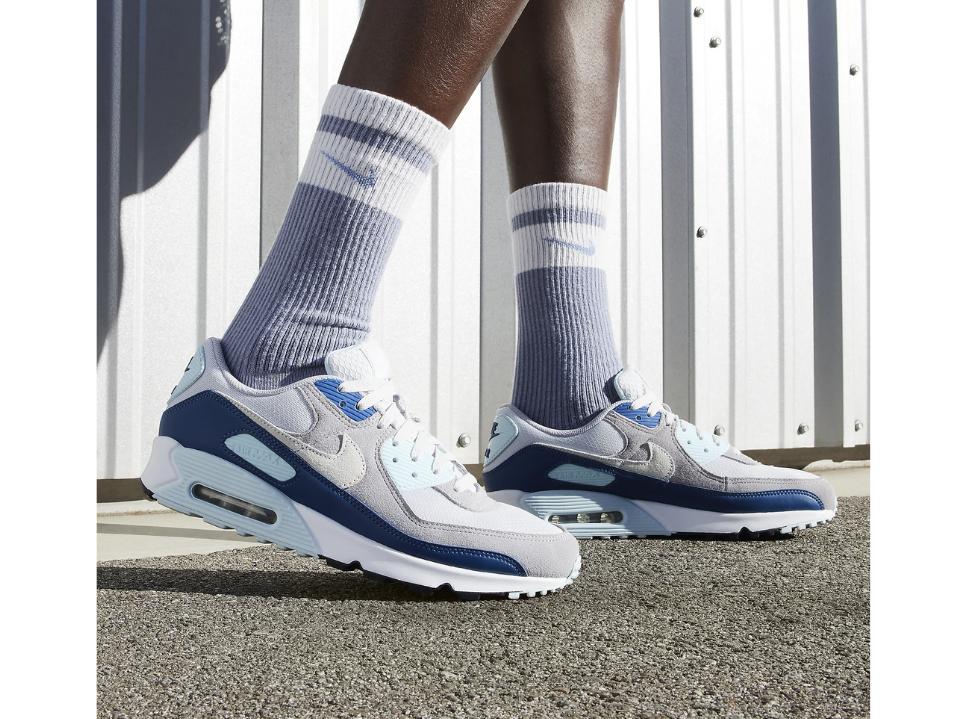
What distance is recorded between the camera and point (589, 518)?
747 mm

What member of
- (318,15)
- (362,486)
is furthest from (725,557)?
(318,15)

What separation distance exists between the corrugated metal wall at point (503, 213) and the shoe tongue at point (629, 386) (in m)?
0.14

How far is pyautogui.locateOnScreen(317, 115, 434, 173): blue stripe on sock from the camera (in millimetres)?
495

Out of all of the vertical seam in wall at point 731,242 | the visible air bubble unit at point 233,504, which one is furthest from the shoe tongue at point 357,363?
the vertical seam in wall at point 731,242

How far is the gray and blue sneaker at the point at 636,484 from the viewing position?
74cm

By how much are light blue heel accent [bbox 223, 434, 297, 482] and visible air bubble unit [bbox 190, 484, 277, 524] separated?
25mm

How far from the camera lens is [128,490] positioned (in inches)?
39.0

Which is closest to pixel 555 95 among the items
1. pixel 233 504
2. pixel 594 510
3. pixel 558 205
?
pixel 558 205

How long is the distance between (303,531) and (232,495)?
0.05 meters

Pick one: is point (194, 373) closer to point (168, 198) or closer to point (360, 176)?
point (360, 176)

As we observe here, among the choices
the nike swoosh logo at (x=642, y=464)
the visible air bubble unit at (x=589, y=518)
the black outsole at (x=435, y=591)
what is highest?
the nike swoosh logo at (x=642, y=464)
